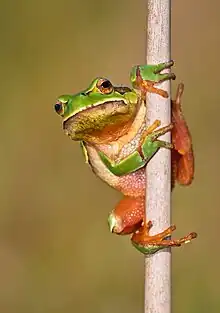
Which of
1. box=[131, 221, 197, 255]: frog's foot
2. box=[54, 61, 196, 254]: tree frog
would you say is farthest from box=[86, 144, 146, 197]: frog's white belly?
box=[131, 221, 197, 255]: frog's foot

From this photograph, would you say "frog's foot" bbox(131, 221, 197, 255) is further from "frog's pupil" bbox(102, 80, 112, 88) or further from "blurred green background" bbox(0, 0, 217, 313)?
"blurred green background" bbox(0, 0, 217, 313)

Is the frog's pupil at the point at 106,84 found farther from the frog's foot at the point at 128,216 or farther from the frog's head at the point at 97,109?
the frog's foot at the point at 128,216

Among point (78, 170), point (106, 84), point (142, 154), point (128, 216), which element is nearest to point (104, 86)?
point (106, 84)

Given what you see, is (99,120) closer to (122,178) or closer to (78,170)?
(122,178)

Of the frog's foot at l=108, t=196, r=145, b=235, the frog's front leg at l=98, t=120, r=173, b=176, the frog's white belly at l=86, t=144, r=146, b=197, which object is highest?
the frog's front leg at l=98, t=120, r=173, b=176

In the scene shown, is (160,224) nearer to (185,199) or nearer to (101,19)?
(185,199)

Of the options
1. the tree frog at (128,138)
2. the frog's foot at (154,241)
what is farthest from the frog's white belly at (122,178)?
the frog's foot at (154,241)
